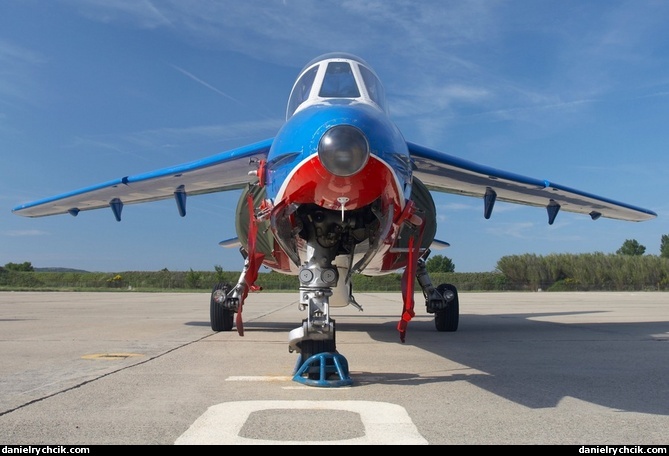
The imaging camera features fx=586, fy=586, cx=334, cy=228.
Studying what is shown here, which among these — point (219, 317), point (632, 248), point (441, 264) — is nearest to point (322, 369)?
point (219, 317)

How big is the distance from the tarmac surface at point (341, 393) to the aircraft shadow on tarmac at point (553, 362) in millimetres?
24

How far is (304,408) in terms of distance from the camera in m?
4.39

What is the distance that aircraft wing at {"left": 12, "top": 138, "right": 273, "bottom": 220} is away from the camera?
31.5 feet

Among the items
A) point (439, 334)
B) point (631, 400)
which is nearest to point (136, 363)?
point (631, 400)

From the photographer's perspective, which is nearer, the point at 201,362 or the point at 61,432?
the point at 61,432

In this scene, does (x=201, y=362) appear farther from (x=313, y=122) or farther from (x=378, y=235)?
(x=313, y=122)

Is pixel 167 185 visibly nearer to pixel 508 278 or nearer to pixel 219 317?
pixel 219 317

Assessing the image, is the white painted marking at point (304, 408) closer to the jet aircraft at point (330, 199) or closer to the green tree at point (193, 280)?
the jet aircraft at point (330, 199)

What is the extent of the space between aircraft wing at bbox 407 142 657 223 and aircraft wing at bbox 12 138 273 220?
2853 mm

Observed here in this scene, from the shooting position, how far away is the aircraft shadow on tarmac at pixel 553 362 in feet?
16.5

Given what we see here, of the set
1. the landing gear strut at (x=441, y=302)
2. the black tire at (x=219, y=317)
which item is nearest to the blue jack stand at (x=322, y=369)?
the landing gear strut at (x=441, y=302)

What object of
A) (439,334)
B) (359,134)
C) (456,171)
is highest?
(456,171)

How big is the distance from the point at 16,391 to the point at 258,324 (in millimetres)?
8398
